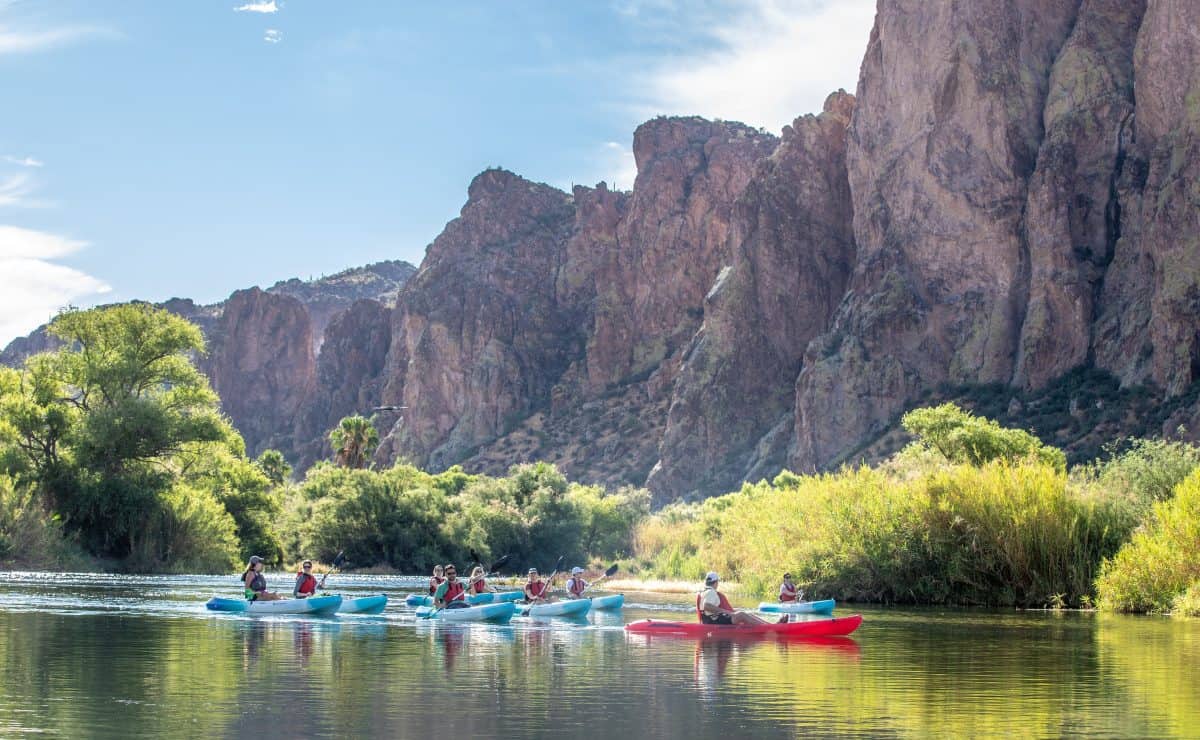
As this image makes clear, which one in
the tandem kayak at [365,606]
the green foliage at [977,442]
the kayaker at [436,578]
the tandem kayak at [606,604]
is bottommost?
the tandem kayak at [606,604]

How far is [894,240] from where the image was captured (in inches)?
5448

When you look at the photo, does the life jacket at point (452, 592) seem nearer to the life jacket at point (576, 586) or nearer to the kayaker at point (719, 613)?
the life jacket at point (576, 586)

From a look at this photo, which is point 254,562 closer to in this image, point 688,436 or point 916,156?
point 916,156

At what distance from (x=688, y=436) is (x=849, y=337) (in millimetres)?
25461

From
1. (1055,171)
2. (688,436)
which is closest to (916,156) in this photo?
(1055,171)

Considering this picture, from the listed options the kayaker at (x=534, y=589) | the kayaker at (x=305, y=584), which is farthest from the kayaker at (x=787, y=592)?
the kayaker at (x=305, y=584)

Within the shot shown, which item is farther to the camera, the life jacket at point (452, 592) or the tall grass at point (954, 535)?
the tall grass at point (954, 535)

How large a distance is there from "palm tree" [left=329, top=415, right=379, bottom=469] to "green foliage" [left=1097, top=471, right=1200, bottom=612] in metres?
77.8

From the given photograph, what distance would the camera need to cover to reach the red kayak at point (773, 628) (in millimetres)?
31938

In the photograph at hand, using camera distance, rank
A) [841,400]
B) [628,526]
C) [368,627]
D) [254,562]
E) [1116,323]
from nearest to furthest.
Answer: [368,627] → [254,562] → [628,526] → [1116,323] → [841,400]

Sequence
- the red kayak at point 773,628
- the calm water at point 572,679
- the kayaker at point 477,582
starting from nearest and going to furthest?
the calm water at point 572,679, the red kayak at point 773,628, the kayaker at point 477,582

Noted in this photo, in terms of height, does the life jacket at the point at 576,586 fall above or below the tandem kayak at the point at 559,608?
above

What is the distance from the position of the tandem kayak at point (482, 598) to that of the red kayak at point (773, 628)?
8.75 meters

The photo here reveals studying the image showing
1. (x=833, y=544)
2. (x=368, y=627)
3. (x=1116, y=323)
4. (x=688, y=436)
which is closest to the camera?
(x=368, y=627)
